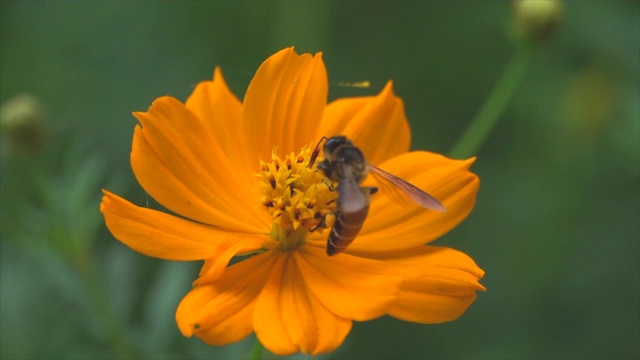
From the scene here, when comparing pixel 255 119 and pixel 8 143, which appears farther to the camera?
pixel 8 143

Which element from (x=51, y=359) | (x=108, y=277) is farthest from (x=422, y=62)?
(x=51, y=359)

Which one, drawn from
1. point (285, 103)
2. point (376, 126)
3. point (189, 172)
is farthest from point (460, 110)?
point (189, 172)

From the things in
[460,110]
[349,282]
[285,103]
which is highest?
[285,103]

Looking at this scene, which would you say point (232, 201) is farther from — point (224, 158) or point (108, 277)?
point (108, 277)

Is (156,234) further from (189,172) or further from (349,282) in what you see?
(349,282)

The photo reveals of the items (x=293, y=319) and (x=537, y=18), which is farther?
(x=537, y=18)

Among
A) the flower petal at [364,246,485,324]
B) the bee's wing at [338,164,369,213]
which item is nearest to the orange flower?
the flower petal at [364,246,485,324]

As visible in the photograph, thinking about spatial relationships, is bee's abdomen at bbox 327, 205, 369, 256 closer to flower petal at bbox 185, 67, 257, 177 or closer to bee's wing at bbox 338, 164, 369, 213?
bee's wing at bbox 338, 164, 369, 213

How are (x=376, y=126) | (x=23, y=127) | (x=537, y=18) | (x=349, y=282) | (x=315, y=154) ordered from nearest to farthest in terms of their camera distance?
(x=349, y=282) → (x=315, y=154) → (x=376, y=126) → (x=23, y=127) → (x=537, y=18)

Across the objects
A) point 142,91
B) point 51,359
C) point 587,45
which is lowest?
point 51,359
